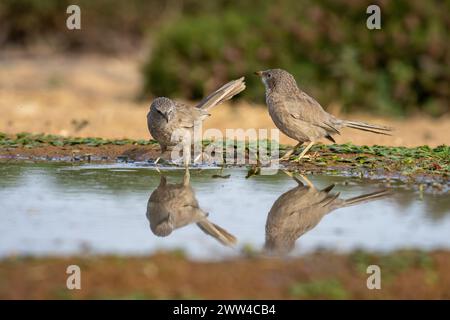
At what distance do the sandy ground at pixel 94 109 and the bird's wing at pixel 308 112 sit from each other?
231cm

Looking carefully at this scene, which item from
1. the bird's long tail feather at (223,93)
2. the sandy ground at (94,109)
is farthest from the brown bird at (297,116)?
the sandy ground at (94,109)

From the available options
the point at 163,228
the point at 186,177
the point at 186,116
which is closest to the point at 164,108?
the point at 186,116

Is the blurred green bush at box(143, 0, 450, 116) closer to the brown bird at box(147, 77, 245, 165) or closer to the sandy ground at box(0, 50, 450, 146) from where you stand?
the sandy ground at box(0, 50, 450, 146)

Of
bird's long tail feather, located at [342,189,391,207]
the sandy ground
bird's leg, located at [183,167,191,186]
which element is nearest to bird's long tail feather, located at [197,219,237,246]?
bird's long tail feather, located at [342,189,391,207]

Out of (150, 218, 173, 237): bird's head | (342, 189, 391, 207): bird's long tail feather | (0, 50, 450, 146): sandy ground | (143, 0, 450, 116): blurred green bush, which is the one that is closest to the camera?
(150, 218, 173, 237): bird's head

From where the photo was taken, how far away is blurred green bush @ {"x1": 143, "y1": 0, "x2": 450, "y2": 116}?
1506 centimetres

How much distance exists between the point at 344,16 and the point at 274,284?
11.4 m

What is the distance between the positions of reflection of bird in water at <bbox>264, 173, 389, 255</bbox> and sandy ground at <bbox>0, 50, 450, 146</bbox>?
13.8 ft

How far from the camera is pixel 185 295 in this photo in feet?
15.6

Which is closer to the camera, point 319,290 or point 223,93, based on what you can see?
point 319,290

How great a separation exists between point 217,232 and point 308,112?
3.31m

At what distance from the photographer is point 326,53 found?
15586 mm

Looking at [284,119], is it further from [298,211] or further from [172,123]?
[298,211]

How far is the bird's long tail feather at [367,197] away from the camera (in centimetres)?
702
